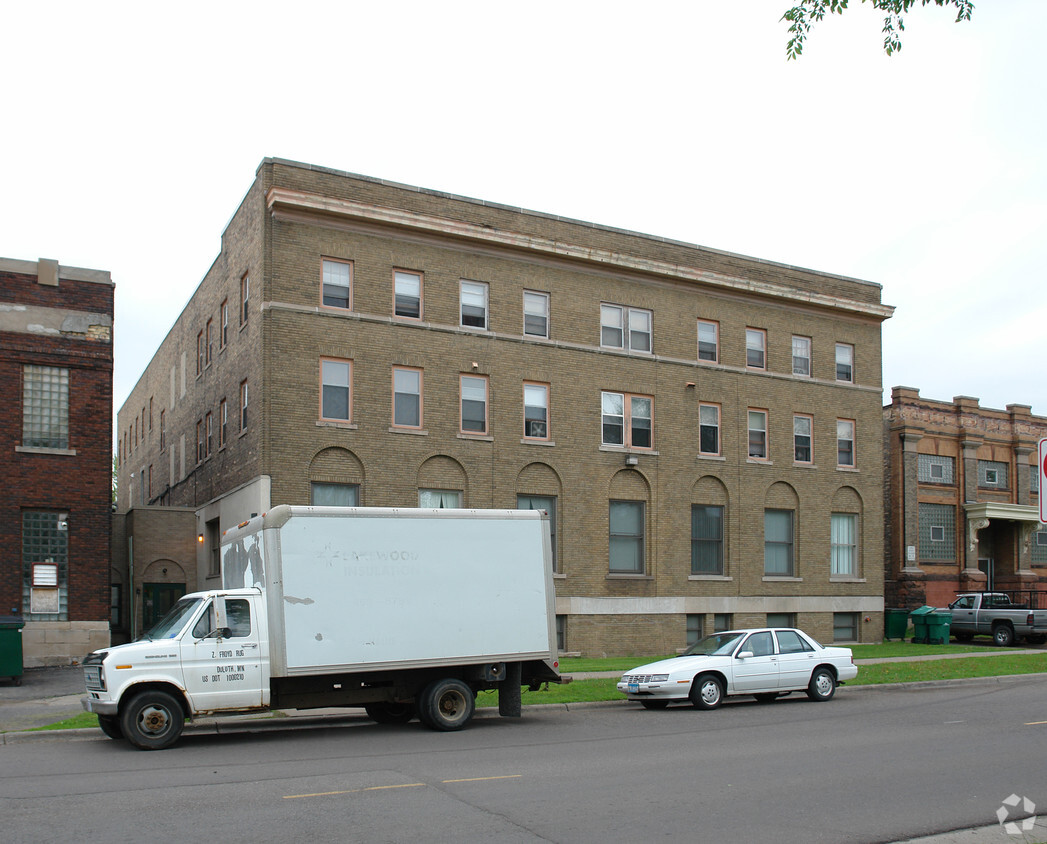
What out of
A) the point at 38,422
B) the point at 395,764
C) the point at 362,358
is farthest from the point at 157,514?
the point at 395,764

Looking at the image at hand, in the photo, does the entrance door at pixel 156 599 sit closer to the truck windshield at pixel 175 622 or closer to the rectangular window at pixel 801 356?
the truck windshield at pixel 175 622

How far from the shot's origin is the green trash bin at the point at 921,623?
3528 centimetres

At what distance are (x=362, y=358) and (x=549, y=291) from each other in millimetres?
6318

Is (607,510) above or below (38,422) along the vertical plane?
below

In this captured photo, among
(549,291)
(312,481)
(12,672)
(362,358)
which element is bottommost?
(12,672)

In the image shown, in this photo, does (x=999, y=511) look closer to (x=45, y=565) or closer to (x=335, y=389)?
(x=335, y=389)

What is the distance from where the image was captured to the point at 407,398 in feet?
94.2

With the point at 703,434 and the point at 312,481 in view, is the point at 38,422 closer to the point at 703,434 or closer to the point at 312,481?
the point at 312,481

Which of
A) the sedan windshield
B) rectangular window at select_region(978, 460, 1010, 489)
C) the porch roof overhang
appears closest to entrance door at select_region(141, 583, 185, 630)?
the sedan windshield

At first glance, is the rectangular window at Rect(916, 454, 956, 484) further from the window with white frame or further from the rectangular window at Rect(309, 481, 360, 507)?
the rectangular window at Rect(309, 481, 360, 507)

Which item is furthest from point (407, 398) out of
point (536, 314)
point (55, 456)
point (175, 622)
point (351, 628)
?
point (175, 622)

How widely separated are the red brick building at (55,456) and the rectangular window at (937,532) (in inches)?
1213

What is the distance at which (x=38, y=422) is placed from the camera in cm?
2591

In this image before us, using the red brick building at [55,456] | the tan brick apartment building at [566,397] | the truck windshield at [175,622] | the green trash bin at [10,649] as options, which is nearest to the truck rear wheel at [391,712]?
the truck windshield at [175,622]
